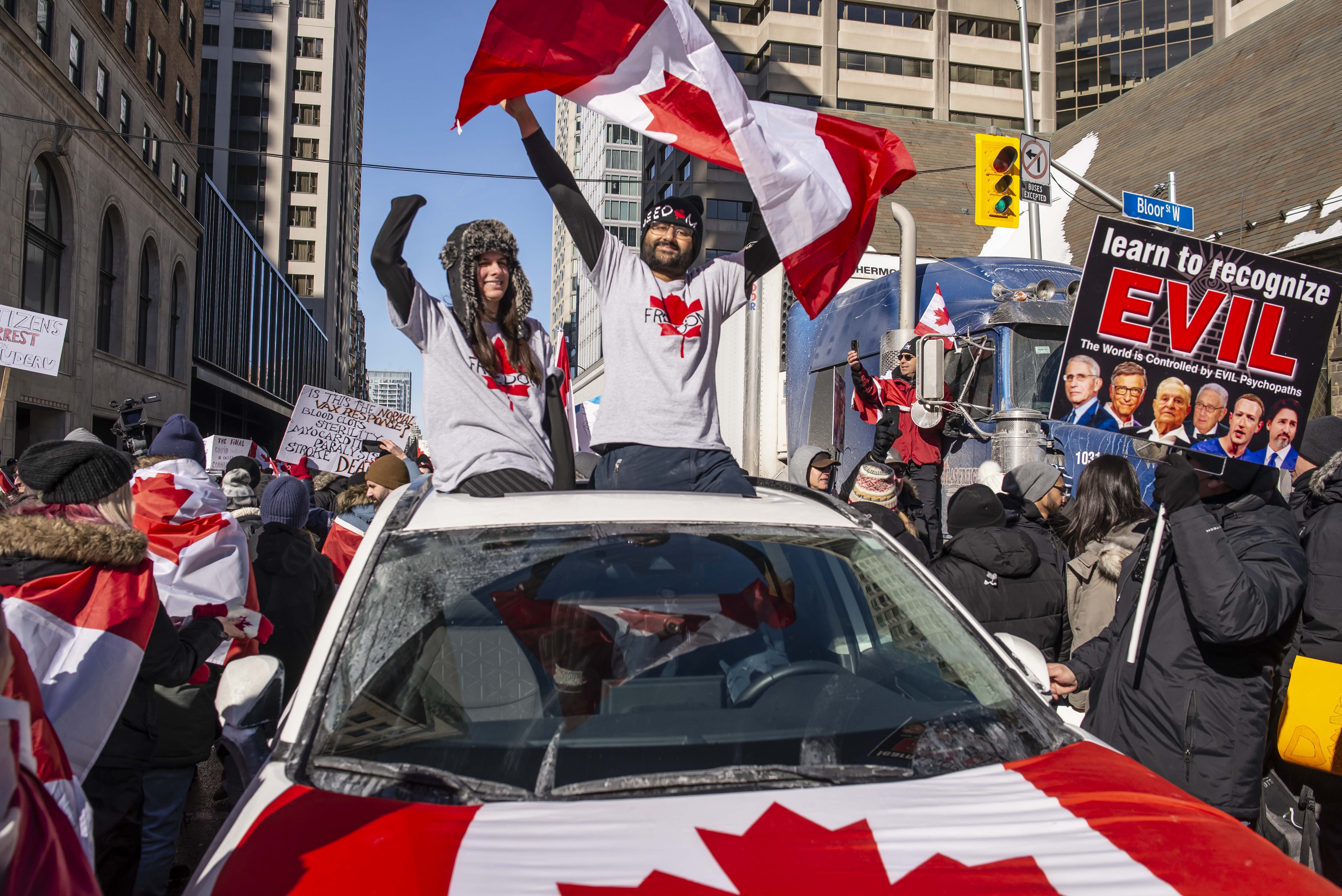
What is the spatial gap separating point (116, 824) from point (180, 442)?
2435mm

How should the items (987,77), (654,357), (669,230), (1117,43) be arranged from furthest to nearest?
(1117,43) → (987,77) → (669,230) → (654,357)

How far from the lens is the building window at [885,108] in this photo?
5616 cm

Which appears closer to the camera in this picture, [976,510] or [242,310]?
[976,510]

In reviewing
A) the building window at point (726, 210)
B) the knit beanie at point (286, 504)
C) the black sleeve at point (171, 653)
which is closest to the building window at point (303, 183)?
the building window at point (726, 210)

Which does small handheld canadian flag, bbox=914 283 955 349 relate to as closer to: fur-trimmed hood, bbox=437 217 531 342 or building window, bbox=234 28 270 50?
fur-trimmed hood, bbox=437 217 531 342

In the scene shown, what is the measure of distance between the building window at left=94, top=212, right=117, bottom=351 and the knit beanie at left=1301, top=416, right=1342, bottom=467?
96.2ft

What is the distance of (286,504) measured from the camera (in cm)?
502

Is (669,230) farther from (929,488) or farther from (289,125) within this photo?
(289,125)

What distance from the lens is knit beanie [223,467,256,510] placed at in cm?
616

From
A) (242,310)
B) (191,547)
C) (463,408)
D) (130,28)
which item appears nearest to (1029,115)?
(463,408)

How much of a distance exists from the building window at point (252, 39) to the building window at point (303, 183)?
31.5 feet

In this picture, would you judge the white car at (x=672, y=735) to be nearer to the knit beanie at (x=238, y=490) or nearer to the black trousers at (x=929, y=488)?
the knit beanie at (x=238, y=490)

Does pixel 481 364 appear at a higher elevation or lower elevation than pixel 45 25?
lower

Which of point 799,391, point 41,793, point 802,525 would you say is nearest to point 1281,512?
point 802,525
